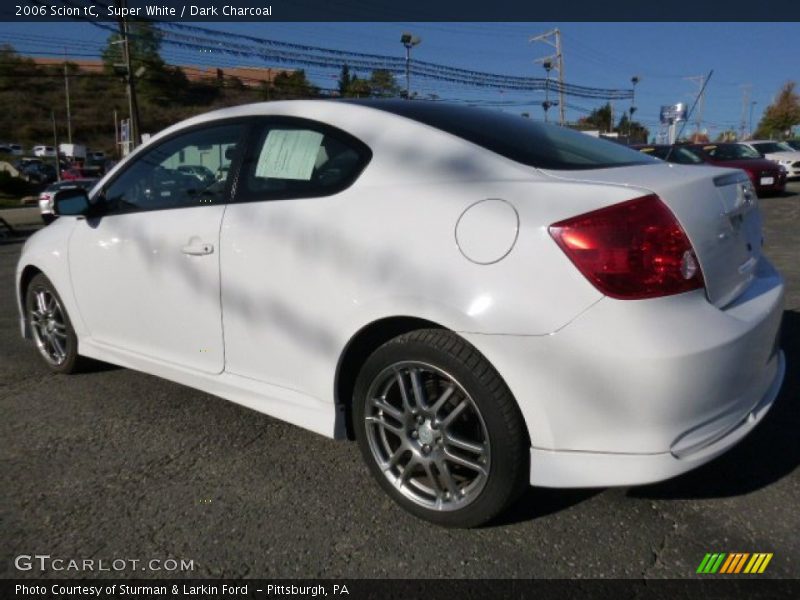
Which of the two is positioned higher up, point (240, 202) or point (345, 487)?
point (240, 202)

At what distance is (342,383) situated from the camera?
2.61m

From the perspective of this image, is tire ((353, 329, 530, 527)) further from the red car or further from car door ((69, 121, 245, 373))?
the red car

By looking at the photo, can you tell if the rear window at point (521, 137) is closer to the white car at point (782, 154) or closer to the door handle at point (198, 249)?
the door handle at point (198, 249)

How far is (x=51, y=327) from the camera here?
415 centimetres

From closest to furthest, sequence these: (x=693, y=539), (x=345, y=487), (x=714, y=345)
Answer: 1. (x=714, y=345)
2. (x=693, y=539)
3. (x=345, y=487)

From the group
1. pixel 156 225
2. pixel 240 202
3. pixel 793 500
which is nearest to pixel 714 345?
pixel 793 500

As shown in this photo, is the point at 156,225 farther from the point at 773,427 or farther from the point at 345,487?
the point at 773,427

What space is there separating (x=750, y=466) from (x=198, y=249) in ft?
8.24

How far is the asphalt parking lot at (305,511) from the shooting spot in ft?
7.29

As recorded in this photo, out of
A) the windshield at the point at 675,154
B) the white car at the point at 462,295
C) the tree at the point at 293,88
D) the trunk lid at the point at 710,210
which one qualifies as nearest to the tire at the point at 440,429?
the white car at the point at 462,295

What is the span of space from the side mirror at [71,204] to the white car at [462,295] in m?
0.45

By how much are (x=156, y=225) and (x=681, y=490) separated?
2.57m

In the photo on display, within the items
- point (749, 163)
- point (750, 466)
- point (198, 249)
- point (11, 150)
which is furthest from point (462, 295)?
point (11, 150)
